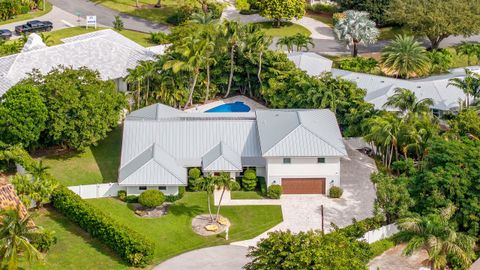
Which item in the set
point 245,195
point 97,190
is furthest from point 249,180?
point 97,190

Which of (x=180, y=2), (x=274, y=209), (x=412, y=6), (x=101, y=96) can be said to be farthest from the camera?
(x=180, y=2)

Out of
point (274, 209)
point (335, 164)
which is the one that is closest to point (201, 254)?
point (274, 209)

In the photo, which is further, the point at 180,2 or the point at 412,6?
the point at 180,2

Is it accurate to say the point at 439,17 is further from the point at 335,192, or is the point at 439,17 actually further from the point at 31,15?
the point at 31,15

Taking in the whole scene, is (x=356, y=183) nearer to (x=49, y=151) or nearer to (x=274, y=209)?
(x=274, y=209)

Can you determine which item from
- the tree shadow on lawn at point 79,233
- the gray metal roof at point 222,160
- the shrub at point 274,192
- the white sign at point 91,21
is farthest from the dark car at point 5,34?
the shrub at point 274,192

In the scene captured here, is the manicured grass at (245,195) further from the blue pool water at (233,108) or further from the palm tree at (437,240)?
the blue pool water at (233,108)
